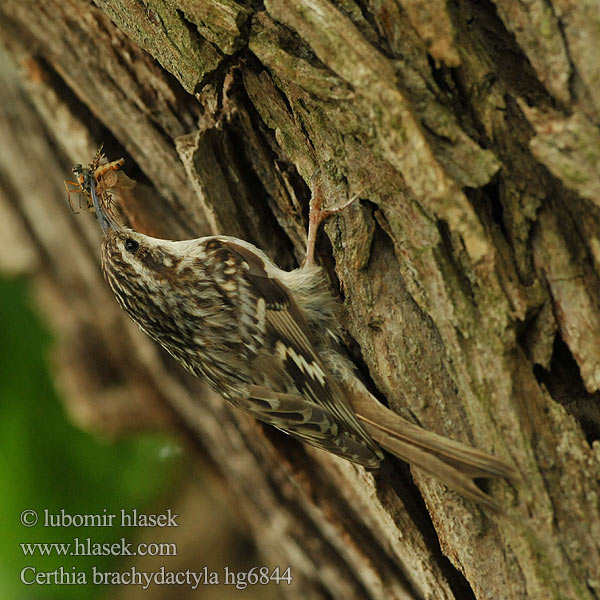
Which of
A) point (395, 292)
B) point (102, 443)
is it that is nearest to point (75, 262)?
point (102, 443)

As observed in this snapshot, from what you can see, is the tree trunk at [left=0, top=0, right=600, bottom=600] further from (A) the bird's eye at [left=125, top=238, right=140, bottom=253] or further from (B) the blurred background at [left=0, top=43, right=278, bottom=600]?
(B) the blurred background at [left=0, top=43, right=278, bottom=600]

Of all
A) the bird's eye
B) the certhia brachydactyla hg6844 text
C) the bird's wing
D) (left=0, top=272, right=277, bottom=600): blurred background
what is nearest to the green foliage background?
(left=0, top=272, right=277, bottom=600): blurred background

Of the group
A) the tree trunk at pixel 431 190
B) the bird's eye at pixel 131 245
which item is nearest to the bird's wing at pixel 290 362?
the tree trunk at pixel 431 190

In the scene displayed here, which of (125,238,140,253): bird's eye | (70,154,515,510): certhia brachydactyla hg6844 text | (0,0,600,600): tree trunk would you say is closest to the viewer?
(0,0,600,600): tree trunk

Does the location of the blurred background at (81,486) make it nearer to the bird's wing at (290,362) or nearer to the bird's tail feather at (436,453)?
the bird's wing at (290,362)

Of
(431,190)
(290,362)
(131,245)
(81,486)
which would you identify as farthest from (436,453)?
(81,486)

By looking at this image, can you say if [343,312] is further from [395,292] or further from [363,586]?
[363,586]
